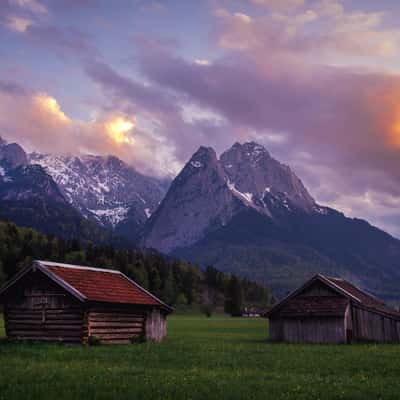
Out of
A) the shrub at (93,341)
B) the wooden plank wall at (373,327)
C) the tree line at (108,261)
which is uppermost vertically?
the tree line at (108,261)

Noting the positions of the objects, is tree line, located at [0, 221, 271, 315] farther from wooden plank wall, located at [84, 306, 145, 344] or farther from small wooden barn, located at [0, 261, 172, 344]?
small wooden barn, located at [0, 261, 172, 344]

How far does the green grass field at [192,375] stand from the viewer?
19266 mm

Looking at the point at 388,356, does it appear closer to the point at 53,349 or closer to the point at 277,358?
the point at 277,358

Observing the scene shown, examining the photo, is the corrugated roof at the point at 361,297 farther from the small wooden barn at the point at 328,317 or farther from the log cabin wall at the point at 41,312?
the log cabin wall at the point at 41,312

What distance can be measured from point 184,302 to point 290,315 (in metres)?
130

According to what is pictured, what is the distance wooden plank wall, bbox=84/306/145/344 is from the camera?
4353 centimetres

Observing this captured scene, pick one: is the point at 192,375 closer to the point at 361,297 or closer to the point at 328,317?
the point at 328,317

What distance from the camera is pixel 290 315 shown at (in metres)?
55.2

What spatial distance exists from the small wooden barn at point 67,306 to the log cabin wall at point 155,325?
49.7 inches

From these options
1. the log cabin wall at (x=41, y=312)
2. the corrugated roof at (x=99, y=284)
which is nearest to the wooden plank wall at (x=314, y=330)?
the corrugated roof at (x=99, y=284)

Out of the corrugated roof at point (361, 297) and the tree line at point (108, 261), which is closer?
the corrugated roof at point (361, 297)

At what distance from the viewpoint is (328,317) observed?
53.5m

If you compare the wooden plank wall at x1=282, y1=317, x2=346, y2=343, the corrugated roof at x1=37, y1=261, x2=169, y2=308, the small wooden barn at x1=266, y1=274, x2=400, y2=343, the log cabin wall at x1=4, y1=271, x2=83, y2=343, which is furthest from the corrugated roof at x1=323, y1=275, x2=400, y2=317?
the log cabin wall at x1=4, y1=271, x2=83, y2=343

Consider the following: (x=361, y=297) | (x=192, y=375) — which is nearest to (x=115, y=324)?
(x=192, y=375)
